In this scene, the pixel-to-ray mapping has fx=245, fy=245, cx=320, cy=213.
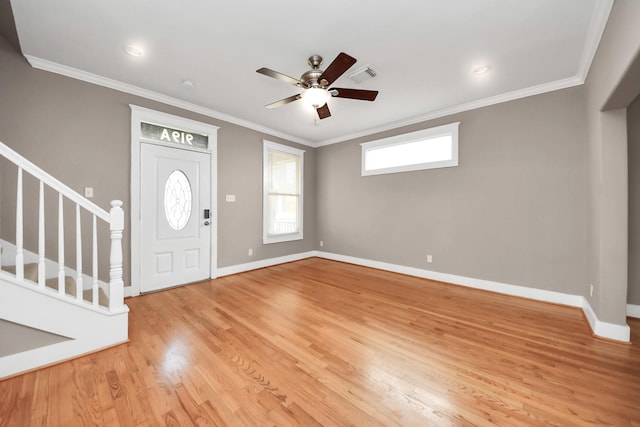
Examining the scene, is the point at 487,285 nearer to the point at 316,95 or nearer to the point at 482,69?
the point at 482,69

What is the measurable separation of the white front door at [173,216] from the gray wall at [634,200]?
17.7ft

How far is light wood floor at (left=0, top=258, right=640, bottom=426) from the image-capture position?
1419 millimetres

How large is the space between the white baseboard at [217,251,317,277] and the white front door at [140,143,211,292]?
1.02 feet

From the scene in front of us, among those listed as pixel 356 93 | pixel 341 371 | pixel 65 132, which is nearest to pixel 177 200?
pixel 65 132

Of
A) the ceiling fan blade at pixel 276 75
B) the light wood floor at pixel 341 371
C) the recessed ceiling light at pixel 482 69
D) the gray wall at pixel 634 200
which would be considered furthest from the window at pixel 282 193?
the gray wall at pixel 634 200

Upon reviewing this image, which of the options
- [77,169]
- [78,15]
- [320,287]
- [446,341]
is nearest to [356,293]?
[320,287]

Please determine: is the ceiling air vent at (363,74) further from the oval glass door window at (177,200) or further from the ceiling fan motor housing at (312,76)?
the oval glass door window at (177,200)

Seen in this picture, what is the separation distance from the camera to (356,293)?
11.4 ft

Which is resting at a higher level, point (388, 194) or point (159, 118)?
point (159, 118)

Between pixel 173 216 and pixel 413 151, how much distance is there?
4.10 metres

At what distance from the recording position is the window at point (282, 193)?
4934 millimetres

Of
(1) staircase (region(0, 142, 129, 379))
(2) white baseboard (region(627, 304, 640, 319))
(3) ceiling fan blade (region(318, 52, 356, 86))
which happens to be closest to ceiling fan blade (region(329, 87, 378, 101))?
(3) ceiling fan blade (region(318, 52, 356, 86))

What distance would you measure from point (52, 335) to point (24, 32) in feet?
8.96

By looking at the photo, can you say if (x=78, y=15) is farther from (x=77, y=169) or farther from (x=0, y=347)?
(x=0, y=347)
